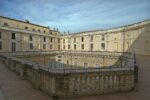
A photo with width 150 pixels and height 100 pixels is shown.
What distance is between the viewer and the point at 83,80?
7871 millimetres

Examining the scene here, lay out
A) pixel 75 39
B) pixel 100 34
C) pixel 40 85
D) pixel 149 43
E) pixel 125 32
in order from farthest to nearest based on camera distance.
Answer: pixel 75 39 < pixel 100 34 < pixel 125 32 < pixel 149 43 < pixel 40 85

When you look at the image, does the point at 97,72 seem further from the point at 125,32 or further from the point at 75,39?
the point at 75,39

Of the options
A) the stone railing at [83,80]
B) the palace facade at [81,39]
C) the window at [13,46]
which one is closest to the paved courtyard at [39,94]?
the stone railing at [83,80]

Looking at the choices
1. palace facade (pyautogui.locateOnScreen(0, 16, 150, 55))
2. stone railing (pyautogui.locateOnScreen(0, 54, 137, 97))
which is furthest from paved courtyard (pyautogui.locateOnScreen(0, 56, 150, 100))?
palace facade (pyautogui.locateOnScreen(0, 16, 150, 55))

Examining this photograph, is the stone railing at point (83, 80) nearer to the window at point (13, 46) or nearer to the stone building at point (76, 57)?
the stone building at point (76, 57)

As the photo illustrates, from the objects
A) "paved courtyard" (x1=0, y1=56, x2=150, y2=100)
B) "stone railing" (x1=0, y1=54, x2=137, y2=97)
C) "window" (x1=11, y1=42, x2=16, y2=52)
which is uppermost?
"window" (x1=11, y1=42, x2=16, y2=52)

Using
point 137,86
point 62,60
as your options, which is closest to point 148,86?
point 137,86

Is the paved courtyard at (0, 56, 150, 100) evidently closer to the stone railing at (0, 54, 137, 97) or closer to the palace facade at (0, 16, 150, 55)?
the stone railing at (0, 54, 137, 97)

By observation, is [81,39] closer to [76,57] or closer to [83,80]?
[76,57]

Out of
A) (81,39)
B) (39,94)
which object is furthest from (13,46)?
(39,94)

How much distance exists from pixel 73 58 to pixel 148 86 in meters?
23.0

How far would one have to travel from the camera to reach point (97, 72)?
796 centimetres

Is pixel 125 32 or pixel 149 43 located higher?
pixel 125 32

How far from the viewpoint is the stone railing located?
7508 mm
